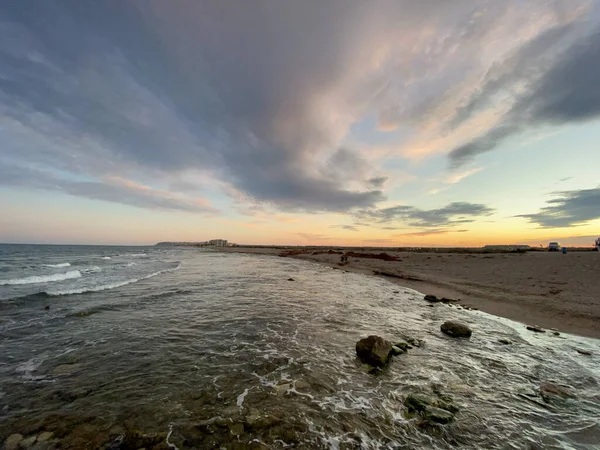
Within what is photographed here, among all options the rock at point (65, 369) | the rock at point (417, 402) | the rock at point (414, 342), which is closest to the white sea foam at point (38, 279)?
the rock at point (65, 369)

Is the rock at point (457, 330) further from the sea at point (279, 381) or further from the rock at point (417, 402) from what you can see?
the rock at point (417, 402)

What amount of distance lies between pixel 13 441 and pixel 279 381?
6.12 m

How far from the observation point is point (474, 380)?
26.5 ft

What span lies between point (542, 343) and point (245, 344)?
13027mm

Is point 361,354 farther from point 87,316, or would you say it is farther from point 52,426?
point 87,316

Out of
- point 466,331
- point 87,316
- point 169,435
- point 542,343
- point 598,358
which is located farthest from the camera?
point 87,316

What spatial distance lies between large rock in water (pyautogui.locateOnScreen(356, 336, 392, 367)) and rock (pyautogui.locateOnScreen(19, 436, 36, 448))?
910cm

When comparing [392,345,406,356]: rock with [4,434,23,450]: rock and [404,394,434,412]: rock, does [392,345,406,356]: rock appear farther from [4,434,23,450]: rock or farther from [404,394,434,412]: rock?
[4,434,23,450]: rock

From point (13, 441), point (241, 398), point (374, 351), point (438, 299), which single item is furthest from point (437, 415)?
point (438, 299)

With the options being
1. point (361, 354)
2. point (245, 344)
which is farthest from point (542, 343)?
point (245, 344)

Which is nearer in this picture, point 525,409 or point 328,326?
point 525,409

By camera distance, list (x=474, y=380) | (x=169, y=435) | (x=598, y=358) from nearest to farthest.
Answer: (x=169, y=435)
(x=474, y=380)
(x=598, y=358)

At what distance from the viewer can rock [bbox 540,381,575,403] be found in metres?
7.10

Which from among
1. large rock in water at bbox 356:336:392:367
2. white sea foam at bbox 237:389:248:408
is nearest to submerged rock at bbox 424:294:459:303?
large rock in water at bbox 356:336:392:367
